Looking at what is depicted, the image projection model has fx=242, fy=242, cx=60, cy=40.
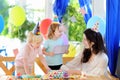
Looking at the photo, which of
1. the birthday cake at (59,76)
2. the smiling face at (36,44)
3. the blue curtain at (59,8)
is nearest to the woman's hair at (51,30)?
the smiling face at (36,44)

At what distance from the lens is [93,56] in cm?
218

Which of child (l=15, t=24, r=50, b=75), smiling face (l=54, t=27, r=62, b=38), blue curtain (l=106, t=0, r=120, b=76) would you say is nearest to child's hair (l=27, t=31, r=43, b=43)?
child (l=15, t=24, r=50, b=75)

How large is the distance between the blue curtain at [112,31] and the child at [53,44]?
482 millimetres

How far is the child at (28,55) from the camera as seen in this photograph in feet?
7.57

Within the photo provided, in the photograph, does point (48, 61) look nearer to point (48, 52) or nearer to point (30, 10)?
point (48, 52)

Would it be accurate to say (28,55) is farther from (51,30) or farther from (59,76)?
(59,76)

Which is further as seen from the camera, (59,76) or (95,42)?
(95,42)

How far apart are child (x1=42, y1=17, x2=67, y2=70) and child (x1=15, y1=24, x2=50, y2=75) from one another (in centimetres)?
7

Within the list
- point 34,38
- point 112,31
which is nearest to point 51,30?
point 34,38

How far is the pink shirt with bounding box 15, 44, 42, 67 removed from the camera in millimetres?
2301

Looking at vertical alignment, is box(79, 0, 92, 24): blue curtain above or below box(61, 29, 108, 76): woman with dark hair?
above

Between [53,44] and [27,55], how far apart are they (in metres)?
0.28

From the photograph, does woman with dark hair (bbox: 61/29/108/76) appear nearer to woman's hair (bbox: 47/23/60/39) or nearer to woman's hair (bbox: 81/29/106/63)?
woman's hair (bbox: 81/29/106/63)

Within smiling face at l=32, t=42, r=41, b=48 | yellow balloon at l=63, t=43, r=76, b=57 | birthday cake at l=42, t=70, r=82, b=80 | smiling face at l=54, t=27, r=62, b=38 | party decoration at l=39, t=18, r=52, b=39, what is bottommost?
birthday cake at l=42, t=70, r=82, b=80
